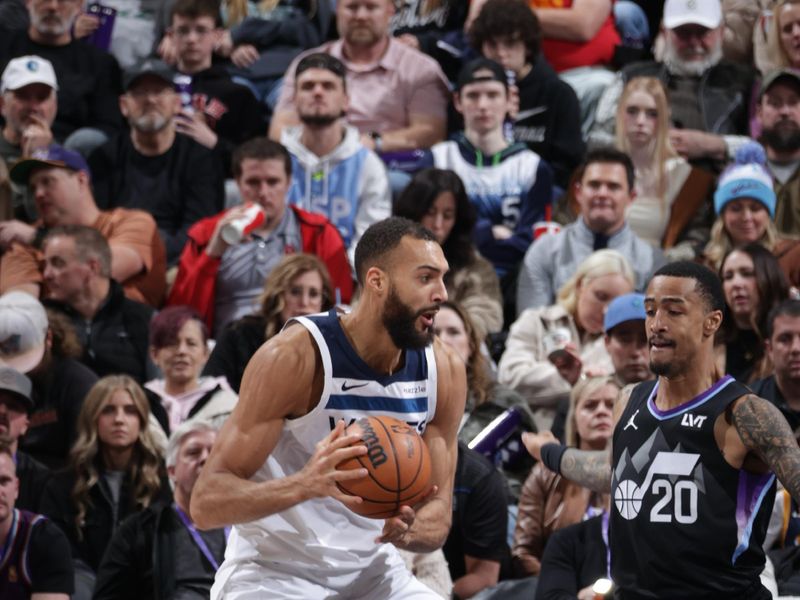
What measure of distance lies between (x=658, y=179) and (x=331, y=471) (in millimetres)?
5695

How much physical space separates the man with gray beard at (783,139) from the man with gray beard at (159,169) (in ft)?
12.3

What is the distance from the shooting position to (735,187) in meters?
9.56

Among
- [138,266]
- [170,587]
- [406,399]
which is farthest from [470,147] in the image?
[406,399]

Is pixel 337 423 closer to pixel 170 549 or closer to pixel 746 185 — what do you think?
pixel 170 549

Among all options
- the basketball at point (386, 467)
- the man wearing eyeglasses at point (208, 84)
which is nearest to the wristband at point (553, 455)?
the basketball at point (386, 467)

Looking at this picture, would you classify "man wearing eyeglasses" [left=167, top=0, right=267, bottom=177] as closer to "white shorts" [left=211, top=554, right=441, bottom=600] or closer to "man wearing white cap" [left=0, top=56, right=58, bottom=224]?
"man wearing white cap" [left=0, top=56, right=58, bottom=224]

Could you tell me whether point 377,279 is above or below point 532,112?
below

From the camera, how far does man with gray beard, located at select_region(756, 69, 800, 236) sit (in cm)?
1021

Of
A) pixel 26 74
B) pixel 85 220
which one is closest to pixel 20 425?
pixel 85 220

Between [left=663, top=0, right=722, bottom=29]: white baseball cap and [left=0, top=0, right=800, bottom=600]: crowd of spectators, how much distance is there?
19 millimetres

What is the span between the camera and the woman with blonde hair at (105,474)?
7.89m

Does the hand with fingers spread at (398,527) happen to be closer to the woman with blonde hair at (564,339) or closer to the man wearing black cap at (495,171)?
the woman with blonde hair at (564,339)

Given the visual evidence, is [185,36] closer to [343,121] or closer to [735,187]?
[343,121]

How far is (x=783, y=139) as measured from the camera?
10.3 metres
